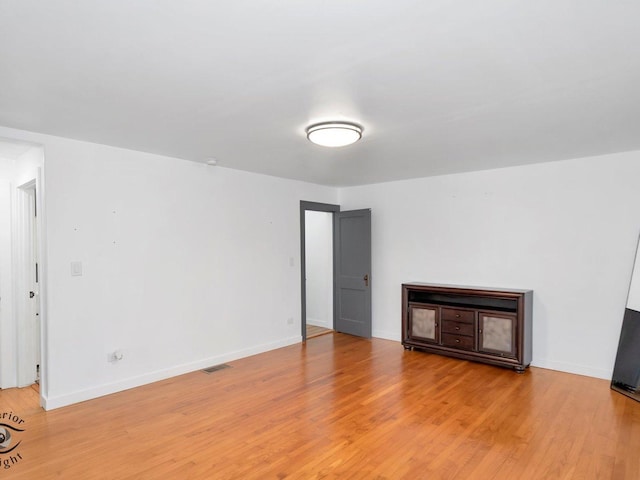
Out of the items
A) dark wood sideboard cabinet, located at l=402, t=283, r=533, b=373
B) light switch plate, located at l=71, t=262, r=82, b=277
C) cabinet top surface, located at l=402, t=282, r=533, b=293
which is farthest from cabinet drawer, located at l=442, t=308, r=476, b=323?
light switch plate, located at l=71, t=262, r=82, b=277

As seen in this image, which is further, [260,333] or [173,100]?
[260,333]

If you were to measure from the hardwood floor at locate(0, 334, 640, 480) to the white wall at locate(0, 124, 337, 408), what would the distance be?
358 mm

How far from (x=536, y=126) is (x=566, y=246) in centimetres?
189

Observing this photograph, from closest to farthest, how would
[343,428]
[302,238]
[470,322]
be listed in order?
[343,428] → [470,322] → [302,238]

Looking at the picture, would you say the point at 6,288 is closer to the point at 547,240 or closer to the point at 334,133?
the point at 334,133

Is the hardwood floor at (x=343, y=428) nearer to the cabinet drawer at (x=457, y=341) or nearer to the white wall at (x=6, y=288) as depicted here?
the white wall at (x=6, y=288)

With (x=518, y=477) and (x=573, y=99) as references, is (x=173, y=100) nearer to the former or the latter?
(x=573, y=99)

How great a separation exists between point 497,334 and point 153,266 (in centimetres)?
399

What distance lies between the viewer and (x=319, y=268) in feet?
22.5

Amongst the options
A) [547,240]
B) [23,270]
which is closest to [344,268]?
[547,240]

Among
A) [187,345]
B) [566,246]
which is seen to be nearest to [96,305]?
[187,345]

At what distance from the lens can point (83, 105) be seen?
8.70ft

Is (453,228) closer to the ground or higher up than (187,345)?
higher up

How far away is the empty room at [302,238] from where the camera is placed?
1879 millimetres
